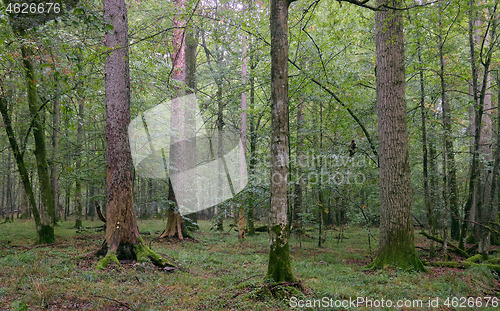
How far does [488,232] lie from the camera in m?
7.97

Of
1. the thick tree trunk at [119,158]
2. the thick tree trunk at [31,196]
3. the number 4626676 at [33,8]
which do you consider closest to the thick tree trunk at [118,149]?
the thick tree trunk at [119,158]

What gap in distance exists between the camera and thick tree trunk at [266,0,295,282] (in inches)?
192

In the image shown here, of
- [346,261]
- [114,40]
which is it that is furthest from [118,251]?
[346,261]

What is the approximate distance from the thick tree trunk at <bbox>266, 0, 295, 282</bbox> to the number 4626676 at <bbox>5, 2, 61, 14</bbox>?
387 cm

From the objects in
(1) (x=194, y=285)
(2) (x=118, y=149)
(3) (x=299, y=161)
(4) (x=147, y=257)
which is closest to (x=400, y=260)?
(1) (x=194, y=285)

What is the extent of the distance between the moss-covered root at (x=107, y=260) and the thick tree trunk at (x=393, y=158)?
6377 mm

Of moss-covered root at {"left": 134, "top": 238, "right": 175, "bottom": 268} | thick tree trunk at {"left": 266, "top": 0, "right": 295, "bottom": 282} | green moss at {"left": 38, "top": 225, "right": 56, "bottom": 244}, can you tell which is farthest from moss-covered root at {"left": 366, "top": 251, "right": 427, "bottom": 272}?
green moss at {"left": 38, "top": 225, "right": 56, "bottom": 244}

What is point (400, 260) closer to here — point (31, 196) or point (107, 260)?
point (107, 260)

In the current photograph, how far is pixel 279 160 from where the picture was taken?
4883 mm

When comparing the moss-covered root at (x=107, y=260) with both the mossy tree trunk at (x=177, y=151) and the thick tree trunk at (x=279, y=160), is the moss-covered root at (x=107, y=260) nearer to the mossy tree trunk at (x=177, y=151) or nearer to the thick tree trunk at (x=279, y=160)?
the thick tree trunk at (x=279, y=160)

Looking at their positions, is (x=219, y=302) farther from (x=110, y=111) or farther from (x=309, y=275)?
(x=110, y=111)

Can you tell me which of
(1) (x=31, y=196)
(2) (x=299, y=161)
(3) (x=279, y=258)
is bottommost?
(3) (x=279, y=258)

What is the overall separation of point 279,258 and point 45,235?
916cm

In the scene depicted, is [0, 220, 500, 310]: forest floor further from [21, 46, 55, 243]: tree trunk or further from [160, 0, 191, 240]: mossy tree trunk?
[160, 0, 191, 240]: mossy tree trunk
